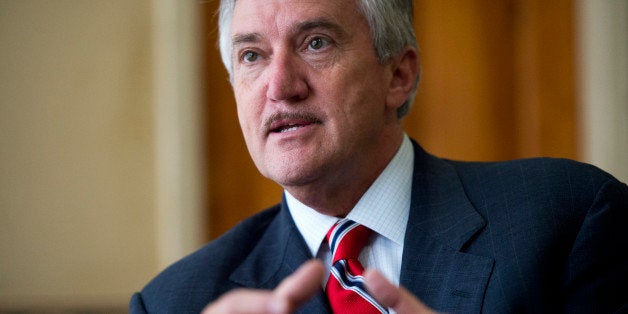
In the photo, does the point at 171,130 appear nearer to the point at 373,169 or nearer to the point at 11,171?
the point at 11,171

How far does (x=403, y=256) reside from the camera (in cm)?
168

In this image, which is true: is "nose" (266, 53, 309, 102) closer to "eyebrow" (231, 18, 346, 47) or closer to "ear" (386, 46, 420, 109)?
"eyebrow" (231, 18, 346, 47)

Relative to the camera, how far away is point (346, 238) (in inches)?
68.5

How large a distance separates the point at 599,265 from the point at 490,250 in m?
0.22

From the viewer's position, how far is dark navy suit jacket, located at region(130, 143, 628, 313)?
5.07 feet

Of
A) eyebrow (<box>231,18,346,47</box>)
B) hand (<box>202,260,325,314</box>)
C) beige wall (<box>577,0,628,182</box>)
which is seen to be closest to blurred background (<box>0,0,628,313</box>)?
beige wall (<box>577,0,628,182</box>)

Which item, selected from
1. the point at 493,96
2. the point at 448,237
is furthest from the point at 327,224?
the point at 493,96

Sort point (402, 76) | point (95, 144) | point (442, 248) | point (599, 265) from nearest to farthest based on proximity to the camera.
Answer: point (599, 265) < point (442, 248) < point (402, 76) < point (95, 144)

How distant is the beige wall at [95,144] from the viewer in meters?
3.48

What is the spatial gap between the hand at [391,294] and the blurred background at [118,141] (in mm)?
2205

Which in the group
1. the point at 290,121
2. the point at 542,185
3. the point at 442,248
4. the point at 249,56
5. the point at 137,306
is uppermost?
the point at 249,56

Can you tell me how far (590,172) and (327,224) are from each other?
24.1 inches

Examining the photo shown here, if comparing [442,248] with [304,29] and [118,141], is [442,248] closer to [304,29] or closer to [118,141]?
[304,29]

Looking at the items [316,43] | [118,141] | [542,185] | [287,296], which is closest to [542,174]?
[542,185]
